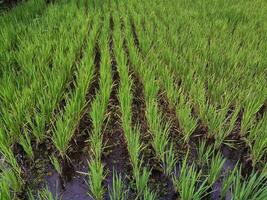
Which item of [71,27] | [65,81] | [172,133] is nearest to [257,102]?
[172,133]

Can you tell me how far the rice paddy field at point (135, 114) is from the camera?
63.8 inches

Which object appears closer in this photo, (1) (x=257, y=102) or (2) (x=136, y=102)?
(1) (x=257, y=102)

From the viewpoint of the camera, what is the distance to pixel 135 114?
2.28 metres

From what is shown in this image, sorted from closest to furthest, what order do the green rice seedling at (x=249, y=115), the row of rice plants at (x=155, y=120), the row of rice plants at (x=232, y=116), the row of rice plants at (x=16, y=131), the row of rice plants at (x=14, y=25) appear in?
the row of rice plants at (x=16, y=131) → the row of rice plants at (x=155, y=120) → the row of rice plants at (x=232, y=116) → the green rice seedling at (x=249, y=115) → the row of rice plants at (x=14, y=25)

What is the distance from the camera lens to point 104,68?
8.33 feet

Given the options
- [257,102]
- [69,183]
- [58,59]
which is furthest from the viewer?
[58,59]

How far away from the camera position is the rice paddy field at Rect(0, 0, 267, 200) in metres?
1.62

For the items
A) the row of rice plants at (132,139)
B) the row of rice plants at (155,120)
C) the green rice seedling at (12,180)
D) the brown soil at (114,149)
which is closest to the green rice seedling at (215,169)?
the row of rice plants at (155,120)

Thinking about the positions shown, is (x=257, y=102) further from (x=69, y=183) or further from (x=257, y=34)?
→ (x=257, y=34)

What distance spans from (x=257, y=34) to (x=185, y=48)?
1.10 metres

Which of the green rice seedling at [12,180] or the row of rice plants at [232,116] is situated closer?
the green rice seedling at [12,180]

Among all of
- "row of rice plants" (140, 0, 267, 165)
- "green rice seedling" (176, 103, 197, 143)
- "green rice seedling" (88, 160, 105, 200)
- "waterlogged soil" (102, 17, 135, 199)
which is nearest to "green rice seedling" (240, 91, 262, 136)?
"row of rice plants" (140, 0, 267, 165)

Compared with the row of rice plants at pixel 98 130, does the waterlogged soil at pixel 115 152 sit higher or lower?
lower

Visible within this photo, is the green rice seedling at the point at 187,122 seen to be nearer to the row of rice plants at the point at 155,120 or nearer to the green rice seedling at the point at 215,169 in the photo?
the row of rice plants at the point at 155,120
